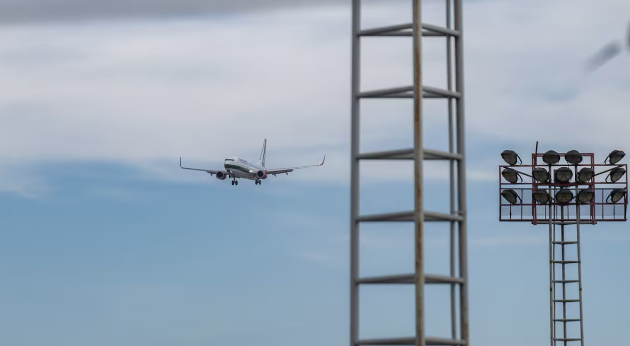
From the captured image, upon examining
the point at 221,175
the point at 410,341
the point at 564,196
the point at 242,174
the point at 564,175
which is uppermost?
the point at 242,174

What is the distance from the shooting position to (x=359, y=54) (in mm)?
37688

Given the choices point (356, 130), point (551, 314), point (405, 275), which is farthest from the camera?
point (551, 314)

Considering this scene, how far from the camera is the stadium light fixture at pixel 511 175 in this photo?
6650 centimetres

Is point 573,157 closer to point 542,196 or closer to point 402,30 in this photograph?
point 542,196

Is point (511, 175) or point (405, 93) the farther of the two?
point (511, 175)

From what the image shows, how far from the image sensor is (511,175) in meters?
66.6

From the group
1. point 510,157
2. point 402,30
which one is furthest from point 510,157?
point 402,30

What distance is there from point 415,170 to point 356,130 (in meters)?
2.95

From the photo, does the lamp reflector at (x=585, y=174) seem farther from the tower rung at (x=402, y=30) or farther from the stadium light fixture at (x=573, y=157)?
the tower rung at (x=402, y=30)

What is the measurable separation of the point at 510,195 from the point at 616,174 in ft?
18.6

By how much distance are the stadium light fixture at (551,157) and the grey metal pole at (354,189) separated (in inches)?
1203

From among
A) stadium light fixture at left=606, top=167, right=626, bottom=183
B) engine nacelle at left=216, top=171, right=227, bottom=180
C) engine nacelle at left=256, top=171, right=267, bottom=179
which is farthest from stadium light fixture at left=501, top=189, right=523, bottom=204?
engine nacelle at left=216, top=171, right=227, bottom=180

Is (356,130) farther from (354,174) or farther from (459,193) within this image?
(459,193)

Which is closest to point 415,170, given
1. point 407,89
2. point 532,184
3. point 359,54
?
point 407,89
